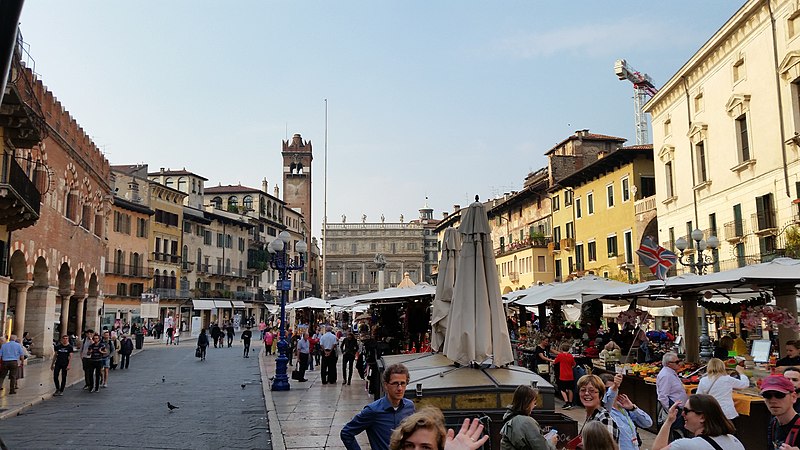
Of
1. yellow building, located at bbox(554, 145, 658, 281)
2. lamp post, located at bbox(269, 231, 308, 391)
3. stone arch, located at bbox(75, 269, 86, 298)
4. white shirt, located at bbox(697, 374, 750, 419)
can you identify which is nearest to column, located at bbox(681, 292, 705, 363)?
white shirt, located at bbox(697, 374, 750, 419)

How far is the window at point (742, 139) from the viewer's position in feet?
82.5

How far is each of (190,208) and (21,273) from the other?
126 feet

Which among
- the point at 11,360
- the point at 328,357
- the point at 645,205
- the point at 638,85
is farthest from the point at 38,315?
the point at 638,85

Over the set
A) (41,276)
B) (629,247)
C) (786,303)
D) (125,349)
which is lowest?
(125,349)

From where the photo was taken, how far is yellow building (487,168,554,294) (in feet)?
156

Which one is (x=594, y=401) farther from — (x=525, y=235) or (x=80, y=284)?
(x=525, y=235)

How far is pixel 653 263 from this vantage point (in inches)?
624

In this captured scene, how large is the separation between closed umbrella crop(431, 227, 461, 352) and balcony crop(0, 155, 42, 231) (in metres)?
14.6

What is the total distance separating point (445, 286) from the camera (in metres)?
11.8

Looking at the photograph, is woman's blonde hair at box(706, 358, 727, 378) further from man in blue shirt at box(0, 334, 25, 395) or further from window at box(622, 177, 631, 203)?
window at box(622, 177, 631, 203)

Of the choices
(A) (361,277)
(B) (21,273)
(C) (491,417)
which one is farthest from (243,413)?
(A) (361,277)

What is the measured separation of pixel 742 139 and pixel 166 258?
46.9 meters

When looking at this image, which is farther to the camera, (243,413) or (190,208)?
(190,208)

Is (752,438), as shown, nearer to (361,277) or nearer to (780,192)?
(780,192)
